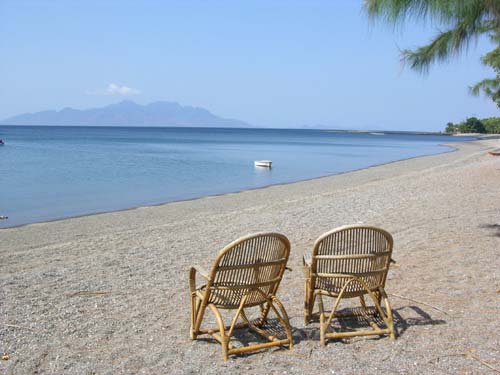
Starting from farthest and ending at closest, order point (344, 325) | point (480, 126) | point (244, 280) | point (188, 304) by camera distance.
Result: point (480, 126)
point (188, 304)
point (344, 325)
point (244, 280)

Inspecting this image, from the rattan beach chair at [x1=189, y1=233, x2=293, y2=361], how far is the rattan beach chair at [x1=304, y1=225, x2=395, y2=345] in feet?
0.94

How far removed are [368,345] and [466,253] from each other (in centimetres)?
351

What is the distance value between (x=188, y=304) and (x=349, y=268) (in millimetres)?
1751

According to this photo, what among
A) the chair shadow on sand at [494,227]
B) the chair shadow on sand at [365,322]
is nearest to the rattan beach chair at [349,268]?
the chair shadow on sand at [365,322]

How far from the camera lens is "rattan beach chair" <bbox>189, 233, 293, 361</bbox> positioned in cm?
385

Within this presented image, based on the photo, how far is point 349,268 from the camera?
4.17 m

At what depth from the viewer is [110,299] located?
212 inches

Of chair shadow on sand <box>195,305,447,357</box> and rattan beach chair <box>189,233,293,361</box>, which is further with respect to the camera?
chair shadow on sand <box>195,305,447,357</box>

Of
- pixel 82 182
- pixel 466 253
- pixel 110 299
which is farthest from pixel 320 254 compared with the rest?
pixel 82 182

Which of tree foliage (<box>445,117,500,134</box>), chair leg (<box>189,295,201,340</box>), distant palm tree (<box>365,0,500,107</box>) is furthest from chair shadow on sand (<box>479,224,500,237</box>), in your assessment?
tree foliage (<box>445,117,500,134</box>)

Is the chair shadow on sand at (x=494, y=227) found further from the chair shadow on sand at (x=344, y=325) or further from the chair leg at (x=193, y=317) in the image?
the chair leg at (x=193, y=317)

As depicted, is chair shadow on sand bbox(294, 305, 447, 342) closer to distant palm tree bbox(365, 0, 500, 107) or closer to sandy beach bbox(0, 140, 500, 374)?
sandy beach bbox(0, 140, 500, 374)

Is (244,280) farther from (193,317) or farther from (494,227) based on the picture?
(494,227)

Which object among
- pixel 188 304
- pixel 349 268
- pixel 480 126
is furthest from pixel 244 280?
pixel 480 126
